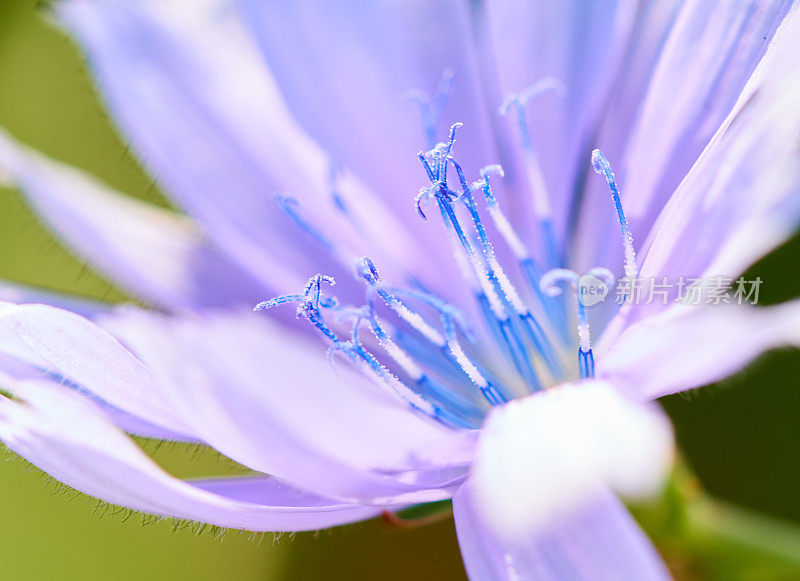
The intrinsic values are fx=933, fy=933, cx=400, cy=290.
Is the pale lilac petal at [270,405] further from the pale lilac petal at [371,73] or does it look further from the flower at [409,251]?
the pale lilac petal at [371,73]

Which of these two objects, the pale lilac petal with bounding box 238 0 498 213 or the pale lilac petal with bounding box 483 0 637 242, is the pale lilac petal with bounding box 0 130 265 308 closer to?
the pale lilac petal with bounding box 238 0 498 213

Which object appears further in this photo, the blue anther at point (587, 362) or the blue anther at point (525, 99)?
the blue anther at point (525, 99)

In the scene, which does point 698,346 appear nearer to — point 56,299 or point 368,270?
point 368,270

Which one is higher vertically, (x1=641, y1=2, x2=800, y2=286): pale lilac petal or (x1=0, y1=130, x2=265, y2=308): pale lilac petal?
(x1=641, y1=2, x2=800, y2=286): pale lilac petal

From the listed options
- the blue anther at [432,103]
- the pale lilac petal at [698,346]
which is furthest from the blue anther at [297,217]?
the pale lilac petal at [698,346]

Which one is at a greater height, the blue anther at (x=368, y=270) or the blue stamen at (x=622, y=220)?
the blue stamen at (x=622, y=220)

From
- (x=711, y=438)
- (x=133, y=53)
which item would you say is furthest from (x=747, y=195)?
(x=133, y=53)

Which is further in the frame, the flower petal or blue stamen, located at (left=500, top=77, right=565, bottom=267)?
blue stamen, located at (left=500, top=77, right=565, bottom=267)

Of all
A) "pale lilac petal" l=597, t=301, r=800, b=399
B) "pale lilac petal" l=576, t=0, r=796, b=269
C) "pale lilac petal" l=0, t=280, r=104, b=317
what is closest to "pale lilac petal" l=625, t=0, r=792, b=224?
"pale lilac petal" l=576, t=0, r=796, b=269
